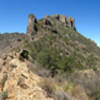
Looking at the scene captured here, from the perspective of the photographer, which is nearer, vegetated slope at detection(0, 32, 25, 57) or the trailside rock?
vegetated slope at detection(0, 32, 25, 57)

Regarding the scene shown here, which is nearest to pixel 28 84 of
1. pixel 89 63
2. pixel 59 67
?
pixel 59 67

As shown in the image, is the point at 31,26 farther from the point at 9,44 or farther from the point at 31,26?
the point at 9,44

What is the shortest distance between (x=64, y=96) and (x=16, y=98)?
392cm

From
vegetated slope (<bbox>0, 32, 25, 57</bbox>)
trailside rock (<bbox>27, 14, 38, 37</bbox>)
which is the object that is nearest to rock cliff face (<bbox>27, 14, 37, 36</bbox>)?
trailside rock (<bbox>27, 14, 38, 37</bbox>)

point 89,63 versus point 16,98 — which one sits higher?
point 89,63

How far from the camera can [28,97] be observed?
9.37 metres

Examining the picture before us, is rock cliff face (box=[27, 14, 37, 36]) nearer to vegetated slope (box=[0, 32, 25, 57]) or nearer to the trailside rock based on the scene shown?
the trailside rock

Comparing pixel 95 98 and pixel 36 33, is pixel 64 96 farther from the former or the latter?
pixel 36 33

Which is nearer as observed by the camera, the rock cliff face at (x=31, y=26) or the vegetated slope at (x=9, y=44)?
the vegetated slope at (x=9, y=44)

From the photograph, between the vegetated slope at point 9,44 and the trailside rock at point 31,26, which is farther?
the trailside rock at point 31,26

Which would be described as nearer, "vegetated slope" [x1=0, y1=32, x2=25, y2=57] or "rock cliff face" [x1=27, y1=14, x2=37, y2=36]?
"vegetated slope" [x1=0, y1=32, x2=25, y2=57]

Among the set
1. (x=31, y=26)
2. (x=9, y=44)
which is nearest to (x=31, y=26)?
(x=31, y=26)

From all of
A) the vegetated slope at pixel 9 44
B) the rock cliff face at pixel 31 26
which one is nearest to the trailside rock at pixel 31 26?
the rock cliff face at pixel 31 26

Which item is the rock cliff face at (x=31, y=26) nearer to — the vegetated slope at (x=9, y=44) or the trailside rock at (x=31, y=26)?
the trailside rock at (x=31, y=26)
